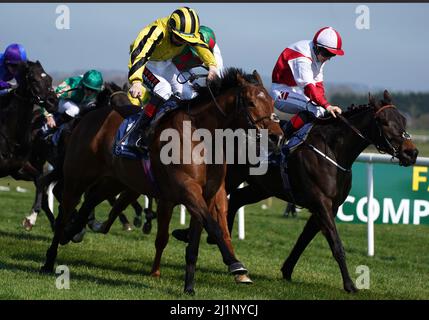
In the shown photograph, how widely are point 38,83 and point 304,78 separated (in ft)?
9.36

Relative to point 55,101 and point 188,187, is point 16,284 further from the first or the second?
point 55,101

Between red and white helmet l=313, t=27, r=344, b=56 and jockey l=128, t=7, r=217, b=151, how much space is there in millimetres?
1212

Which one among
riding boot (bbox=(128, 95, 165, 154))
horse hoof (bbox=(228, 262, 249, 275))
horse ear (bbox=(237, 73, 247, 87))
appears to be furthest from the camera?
riding boot (bbox=(128, 95, 165, 154))

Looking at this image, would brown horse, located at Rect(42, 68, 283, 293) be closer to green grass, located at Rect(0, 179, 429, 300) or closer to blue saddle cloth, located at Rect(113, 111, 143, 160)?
blue saddle cloth, located at Rect(113, 111, 143, 160)

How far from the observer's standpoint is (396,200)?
1241 cm

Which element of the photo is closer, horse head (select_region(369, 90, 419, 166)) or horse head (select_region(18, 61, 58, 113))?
horse head (select_region(369, 90, 419, 166))

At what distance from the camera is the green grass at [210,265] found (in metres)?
7.25

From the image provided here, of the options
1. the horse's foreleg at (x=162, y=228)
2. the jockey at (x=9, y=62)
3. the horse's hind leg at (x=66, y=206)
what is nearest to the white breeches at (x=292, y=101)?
the horse's foreleg at (x=162, y=228)

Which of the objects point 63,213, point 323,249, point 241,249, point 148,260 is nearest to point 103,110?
point 63,213

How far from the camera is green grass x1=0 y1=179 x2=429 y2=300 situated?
7.25 m

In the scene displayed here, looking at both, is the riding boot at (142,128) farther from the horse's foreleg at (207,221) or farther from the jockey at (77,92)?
the jockey at (77,92)

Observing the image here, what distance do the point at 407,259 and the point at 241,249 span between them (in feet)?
6.45

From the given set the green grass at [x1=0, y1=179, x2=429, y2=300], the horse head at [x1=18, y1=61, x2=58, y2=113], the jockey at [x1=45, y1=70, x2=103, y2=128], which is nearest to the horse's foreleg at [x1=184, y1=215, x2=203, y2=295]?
the green grass at [x1=0, y1=179, x2=429, y2=300]

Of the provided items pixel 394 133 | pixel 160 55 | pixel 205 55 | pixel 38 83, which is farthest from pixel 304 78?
pixel 38 83
